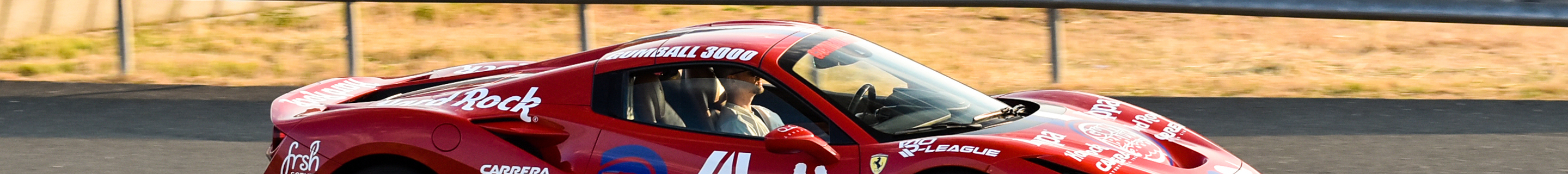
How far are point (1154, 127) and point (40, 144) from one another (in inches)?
184

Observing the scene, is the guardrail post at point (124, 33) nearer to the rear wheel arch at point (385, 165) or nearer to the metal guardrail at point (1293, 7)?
the metal guardrail at point (1293, 7)

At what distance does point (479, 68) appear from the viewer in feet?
18.3

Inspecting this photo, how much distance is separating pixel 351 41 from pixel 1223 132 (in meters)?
4.76

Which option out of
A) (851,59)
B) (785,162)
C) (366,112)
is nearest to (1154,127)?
(851,59)

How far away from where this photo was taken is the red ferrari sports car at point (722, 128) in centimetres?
417

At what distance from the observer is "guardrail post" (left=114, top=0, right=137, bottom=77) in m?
8.98

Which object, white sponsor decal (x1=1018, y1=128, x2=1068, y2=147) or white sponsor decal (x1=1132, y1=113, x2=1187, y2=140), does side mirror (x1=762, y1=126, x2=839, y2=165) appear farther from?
white sponsor decal (x1=1132, y1=113, x2=1187, y2=140)

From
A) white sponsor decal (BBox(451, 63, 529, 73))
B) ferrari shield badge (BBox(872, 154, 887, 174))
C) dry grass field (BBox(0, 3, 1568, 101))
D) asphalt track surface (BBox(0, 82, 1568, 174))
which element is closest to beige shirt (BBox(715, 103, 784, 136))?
ferrari shield badge (BBox(872, 154, 887, 174))

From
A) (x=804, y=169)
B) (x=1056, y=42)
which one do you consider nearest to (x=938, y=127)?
(x=804, y=169)

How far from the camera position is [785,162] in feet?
13.8

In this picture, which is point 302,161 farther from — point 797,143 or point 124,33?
point 124,33

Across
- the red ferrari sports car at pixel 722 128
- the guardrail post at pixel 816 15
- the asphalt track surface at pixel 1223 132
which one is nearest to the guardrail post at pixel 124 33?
the asphalt track surface at pixel 1223 132

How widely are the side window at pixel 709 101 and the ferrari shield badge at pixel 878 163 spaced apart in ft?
0.99

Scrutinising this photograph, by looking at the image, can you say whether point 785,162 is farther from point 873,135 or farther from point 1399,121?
point 1399,121
